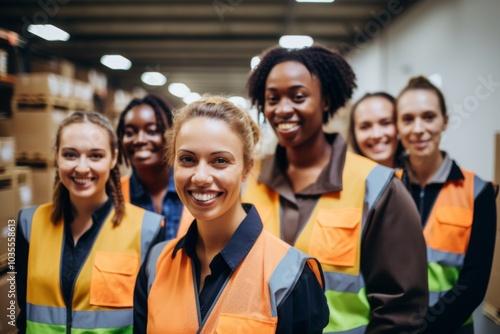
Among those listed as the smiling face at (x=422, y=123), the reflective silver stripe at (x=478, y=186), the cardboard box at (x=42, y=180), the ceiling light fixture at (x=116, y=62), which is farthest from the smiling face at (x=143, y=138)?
the ceiling light fixture at (x=116, y=62)

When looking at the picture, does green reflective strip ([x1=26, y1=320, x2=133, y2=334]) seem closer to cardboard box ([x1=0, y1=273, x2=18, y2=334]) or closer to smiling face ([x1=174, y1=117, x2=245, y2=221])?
cardboard box ([x1=0, y1=273, x2=18, y2=334])

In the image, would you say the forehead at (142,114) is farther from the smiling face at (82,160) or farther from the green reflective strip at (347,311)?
the green reflective strip at (347,311)

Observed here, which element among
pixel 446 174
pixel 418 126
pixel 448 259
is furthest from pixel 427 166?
pixel 448 259

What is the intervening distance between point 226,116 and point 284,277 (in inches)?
22.3

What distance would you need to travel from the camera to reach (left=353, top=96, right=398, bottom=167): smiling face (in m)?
2.42

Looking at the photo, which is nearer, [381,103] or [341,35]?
[381,103]

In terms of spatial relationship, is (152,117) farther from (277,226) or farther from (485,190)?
(485,190)

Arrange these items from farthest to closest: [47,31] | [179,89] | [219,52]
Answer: [179,89]
[219,52]
[47,31]

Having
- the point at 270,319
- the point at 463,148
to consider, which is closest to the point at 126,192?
the point at 270,319

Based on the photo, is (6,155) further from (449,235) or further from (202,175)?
(449,235)

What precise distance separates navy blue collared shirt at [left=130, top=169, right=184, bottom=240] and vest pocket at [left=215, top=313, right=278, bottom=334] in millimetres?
1178

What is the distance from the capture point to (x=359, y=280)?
147cm

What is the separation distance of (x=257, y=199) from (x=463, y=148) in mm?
2503

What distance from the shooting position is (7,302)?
1.64m
